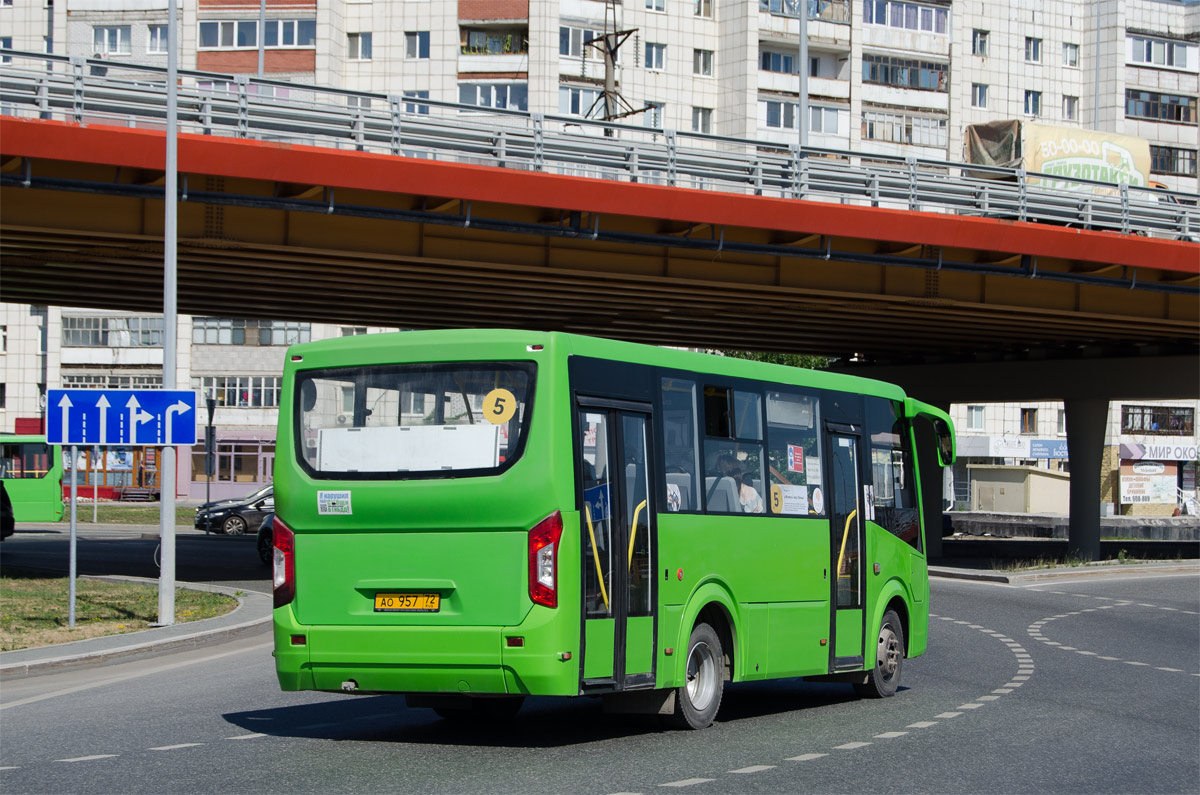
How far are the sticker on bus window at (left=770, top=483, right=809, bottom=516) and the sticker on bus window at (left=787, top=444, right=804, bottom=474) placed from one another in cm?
15

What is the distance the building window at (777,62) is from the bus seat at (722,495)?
68.5 metres

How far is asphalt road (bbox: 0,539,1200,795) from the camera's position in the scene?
888 centimetres

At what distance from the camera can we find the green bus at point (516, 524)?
970 centimetres

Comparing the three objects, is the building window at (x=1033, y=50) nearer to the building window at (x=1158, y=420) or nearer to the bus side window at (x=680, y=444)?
the building window at (x=1158, y=420)

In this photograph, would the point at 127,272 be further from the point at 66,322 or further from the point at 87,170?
the point at 66,322

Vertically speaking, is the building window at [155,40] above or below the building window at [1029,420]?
above

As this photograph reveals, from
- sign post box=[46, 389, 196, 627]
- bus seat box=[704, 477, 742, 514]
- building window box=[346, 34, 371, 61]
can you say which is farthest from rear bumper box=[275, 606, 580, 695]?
building window box=[346, 34, 371, 61]

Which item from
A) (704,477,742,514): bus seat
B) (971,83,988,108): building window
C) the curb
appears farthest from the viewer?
(971,83,988,108): building window

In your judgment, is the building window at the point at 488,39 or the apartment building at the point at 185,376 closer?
the building window at the point at 488,39

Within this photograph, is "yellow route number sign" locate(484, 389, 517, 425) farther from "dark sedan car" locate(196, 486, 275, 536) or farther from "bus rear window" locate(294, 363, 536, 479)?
"dark sedan car" locate(196, 486, 275, 536)

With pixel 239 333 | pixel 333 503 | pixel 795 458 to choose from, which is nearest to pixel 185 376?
pixel 239 333

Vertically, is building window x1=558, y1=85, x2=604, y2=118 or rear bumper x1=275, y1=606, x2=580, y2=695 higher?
building window x1=558, y1=85, x2=604, y2=118

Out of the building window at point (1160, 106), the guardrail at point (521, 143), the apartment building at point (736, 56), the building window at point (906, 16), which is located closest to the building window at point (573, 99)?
the apartment building at point (736, 56)

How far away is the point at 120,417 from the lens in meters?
19.2
